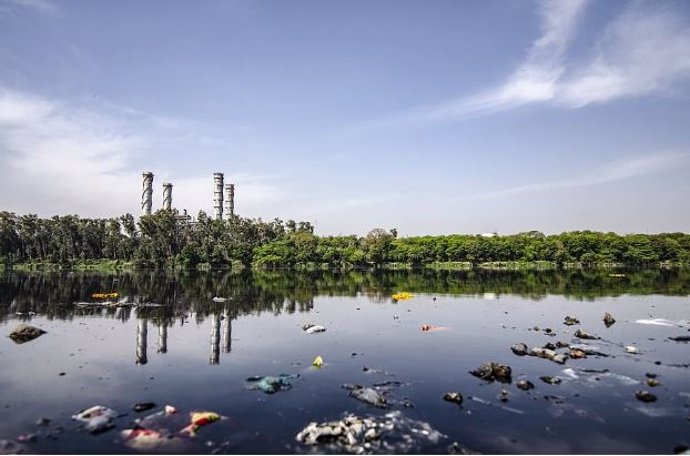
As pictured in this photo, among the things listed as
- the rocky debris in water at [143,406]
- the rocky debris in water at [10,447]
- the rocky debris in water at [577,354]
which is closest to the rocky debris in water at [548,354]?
the rocky debris in water at [577,354]

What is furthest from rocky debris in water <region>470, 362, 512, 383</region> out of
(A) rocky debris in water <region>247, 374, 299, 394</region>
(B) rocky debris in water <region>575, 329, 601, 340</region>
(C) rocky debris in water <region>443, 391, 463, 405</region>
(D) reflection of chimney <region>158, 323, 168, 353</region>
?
(D) reflection of chimney <region>158, 323, 168, 353</region>

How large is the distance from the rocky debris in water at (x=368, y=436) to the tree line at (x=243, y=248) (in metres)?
99.2

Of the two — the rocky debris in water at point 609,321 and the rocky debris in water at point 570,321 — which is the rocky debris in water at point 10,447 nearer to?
the rocky debris in water at point 570,321

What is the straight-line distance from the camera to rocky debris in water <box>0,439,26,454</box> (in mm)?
13312

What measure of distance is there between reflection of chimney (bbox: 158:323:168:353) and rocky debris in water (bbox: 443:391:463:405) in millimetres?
15769

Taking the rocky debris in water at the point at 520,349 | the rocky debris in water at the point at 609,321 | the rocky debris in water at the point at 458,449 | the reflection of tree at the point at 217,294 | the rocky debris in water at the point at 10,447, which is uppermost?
the reflection of tree at the point at 217,294

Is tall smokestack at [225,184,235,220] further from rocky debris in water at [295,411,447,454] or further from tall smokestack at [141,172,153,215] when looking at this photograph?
rocky debris in water at [295,411,447,454]

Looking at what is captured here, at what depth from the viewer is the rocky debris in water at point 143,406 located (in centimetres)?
1662

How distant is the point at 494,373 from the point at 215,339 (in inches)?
654

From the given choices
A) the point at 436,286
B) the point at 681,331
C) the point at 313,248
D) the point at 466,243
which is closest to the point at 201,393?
the point at 681,331

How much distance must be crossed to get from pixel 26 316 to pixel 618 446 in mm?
40498

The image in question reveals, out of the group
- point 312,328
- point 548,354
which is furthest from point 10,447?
point 548,354

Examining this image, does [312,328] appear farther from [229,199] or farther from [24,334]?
[229,199]

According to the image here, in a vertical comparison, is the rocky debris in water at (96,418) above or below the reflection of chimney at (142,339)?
below
